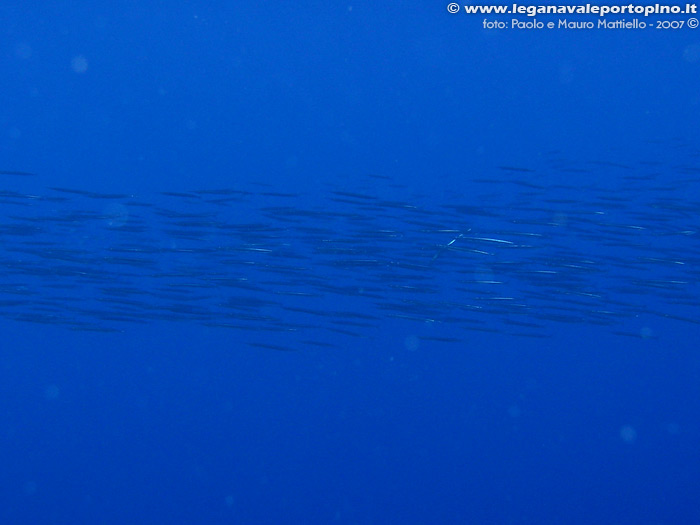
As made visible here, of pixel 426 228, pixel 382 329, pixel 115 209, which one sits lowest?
pixel 382 329

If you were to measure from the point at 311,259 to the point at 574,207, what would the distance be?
120 centimetres

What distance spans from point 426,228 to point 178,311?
1.19m

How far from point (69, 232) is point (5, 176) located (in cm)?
37

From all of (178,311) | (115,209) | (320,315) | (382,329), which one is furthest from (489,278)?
(115,209)

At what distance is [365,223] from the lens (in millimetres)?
2766

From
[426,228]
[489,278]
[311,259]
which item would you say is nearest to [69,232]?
[311,259]

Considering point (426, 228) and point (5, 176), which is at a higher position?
point (5, 176)

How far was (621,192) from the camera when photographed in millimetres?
2721

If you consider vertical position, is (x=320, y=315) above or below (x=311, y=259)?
below

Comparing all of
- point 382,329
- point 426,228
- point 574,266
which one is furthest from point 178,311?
point 574,266

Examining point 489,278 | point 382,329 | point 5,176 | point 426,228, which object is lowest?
point 382,329

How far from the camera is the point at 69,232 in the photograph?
2.80 meters

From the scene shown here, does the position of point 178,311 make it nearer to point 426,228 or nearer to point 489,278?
point 426,228

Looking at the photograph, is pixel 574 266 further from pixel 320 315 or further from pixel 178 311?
pixel 178 311
